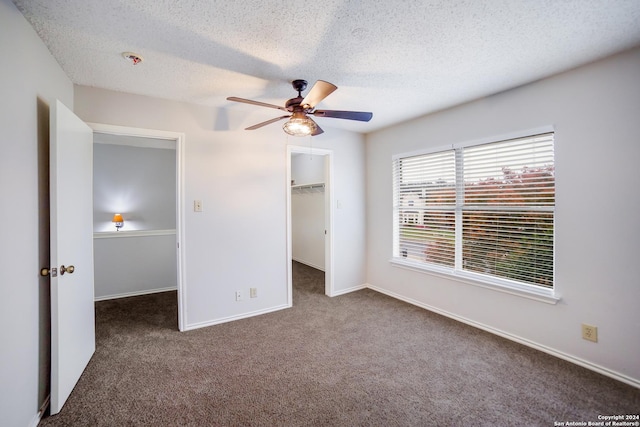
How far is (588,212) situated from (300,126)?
7.86ft

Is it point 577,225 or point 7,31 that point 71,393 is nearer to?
point 7,31

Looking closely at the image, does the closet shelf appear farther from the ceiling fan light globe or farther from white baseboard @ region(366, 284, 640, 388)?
the ceiling fan light globe

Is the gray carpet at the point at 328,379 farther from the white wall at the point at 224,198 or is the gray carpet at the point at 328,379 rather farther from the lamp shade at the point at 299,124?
the lamp shade at the point at 299,124

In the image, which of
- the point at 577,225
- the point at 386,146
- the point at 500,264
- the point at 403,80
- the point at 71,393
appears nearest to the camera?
the point at 71,393

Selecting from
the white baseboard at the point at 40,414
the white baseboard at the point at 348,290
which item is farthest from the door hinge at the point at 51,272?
the white baseboard at the point at 348,290

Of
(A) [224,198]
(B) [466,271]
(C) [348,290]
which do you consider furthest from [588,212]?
(A) [224,198]

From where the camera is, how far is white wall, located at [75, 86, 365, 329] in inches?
109

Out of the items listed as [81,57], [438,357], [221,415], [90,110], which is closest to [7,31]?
[81,57]

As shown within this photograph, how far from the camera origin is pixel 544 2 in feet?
5.03

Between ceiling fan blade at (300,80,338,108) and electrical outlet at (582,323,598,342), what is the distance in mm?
2699

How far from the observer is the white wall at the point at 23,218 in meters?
1.41

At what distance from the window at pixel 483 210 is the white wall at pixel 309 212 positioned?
6.63 ft

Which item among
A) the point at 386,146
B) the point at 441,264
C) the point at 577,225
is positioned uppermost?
the point at 386,146

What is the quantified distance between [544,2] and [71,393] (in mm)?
3868
